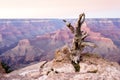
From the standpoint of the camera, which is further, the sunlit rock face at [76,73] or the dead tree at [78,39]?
the dead tree at [78,39]

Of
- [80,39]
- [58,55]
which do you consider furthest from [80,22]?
[58,55]

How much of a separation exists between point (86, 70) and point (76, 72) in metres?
0.87

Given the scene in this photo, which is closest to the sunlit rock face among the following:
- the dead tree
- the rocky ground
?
the rocky ground

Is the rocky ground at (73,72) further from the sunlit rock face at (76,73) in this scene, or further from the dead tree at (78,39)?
the dead tree at (78,39)

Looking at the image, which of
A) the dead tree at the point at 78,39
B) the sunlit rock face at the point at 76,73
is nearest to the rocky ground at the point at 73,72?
the sunlit rock face at the point at 76,73

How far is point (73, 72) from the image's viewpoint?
93.1ft

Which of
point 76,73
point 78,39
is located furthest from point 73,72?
point 78,39

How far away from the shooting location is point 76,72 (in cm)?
2825

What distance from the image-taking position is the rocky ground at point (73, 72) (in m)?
26.7

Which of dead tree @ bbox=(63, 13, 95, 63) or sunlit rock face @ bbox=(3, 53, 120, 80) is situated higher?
dead tree @ bbox=(63, 13, 95, 63)

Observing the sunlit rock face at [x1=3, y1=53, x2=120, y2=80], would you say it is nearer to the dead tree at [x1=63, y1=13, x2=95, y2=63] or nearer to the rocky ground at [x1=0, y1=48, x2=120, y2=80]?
the rocky ground at [x1=0, y1=48, x2=120, y2=80]

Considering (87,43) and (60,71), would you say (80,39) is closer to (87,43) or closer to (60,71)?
(87,43)

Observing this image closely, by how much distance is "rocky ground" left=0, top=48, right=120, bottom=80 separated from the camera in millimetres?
26747

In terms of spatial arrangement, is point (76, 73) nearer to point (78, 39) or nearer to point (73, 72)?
point (73, 72)
